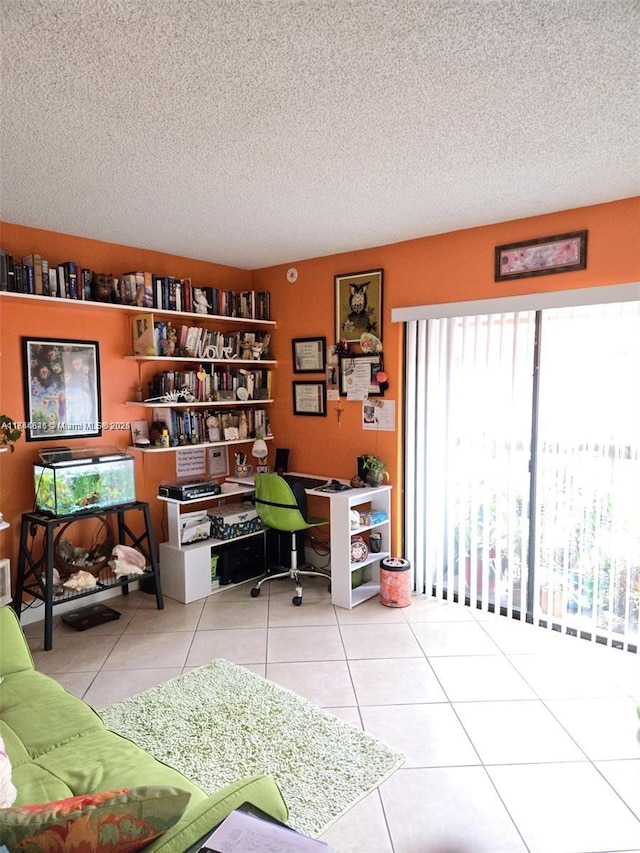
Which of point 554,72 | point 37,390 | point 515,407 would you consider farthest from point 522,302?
point 37,390

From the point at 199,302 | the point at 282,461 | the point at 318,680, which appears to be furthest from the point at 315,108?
the point at 282,461

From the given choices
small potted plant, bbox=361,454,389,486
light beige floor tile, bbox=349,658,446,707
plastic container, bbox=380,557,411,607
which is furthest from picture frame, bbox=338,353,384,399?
light beige floor tile, bbox=349,658,446,707

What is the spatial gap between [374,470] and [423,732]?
1879 mm

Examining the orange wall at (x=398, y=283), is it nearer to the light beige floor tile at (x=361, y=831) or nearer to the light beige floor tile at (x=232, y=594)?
the light beige floor tile at (x=232, y=594)

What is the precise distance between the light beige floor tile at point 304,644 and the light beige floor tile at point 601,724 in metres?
1.17

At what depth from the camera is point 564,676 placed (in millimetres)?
2869

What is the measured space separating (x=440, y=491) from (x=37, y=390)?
9.00 feet

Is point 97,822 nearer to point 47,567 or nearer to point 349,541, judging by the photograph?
point 47,567

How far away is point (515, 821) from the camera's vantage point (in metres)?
1.94

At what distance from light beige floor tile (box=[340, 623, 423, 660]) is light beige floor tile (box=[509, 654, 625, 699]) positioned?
578mm

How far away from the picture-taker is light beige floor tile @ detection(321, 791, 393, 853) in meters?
1.84

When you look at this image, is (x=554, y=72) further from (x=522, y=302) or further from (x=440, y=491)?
(x=440, y=491)

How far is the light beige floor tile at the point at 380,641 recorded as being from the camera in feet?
10.3

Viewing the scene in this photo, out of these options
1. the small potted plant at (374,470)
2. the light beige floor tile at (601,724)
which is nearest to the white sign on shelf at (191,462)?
the small potted plant at (374,470)
